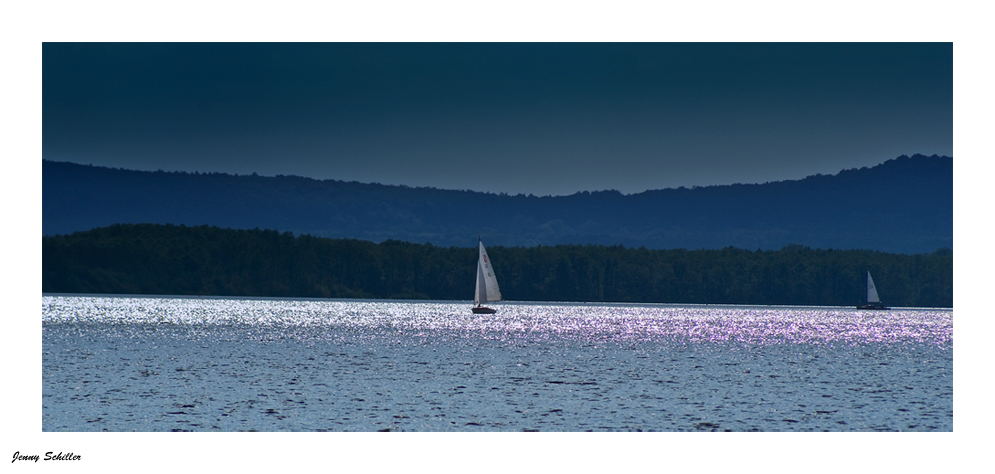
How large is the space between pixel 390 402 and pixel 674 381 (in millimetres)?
16796

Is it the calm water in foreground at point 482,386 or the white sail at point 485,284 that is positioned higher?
the white sail at point 485,284

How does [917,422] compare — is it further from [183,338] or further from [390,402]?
[183,338]

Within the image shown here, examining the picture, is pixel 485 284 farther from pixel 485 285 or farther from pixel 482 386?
pixel 482 386

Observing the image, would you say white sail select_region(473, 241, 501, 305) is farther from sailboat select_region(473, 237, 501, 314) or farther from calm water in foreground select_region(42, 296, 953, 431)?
calm water in foreground select_region(42, 296, 953, 431)

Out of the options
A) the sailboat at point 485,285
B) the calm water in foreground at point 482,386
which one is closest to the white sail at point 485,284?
the sailboat at point 485,285

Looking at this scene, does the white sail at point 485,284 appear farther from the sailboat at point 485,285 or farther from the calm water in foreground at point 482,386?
the calm water in foreground at point 482,386

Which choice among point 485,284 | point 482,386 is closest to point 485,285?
point 485,284

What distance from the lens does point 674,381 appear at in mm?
47594

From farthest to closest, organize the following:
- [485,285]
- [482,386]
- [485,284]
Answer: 1. [485,285]
2. [485,284]
3. [482,386]

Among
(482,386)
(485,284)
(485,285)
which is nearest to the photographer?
(482,386)

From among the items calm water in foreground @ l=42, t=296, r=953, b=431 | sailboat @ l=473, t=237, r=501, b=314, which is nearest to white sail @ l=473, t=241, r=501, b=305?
sailboat @ l=473, t=237, r=501, b=314
